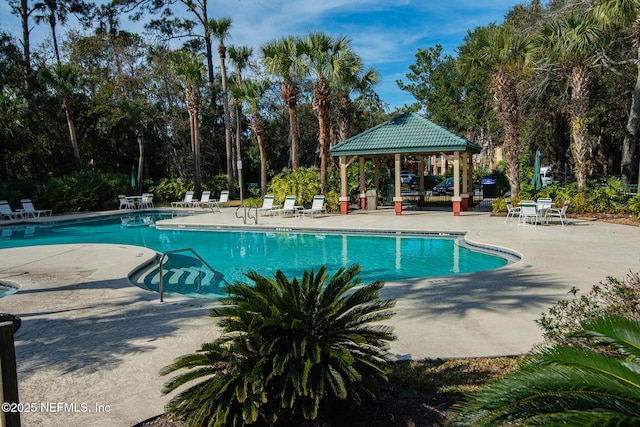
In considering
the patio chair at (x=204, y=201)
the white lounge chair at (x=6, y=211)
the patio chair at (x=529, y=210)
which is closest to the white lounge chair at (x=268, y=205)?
the patio chair at (x=204, y=201)

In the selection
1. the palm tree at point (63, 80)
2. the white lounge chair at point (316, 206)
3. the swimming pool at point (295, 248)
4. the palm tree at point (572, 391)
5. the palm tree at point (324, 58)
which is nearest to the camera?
the palm tree at point (572, 391)

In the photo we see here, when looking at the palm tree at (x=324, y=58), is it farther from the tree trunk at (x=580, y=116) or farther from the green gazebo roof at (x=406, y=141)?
the tree trunk at (x=580, y=116)

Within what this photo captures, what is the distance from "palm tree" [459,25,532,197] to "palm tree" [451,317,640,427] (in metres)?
16.0

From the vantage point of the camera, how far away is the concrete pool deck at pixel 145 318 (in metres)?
3.94

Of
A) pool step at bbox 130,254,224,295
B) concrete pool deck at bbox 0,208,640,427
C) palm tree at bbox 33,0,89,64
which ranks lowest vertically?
pool step at bbox 130,254,224,295

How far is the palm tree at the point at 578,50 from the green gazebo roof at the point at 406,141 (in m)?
3.92

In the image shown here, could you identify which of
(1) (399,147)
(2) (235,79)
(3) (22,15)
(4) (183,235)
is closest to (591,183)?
(1) (399,147)

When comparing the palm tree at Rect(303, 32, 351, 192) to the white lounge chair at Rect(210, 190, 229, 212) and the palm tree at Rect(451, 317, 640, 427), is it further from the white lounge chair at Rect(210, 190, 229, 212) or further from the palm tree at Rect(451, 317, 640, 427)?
the palm tree at Rect(451, 317, 640, 427)

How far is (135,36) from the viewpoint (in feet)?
107

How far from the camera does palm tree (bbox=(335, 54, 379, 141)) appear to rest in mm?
19578

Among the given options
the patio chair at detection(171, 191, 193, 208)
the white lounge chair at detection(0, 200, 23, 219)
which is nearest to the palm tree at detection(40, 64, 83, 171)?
the white lounge chair at detection(0, 200, 23, 219)

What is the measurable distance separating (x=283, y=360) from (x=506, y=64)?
1635cm

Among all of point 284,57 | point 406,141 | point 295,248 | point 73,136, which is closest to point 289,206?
point 406,141

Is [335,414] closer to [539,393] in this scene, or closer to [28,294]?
[539,393]
